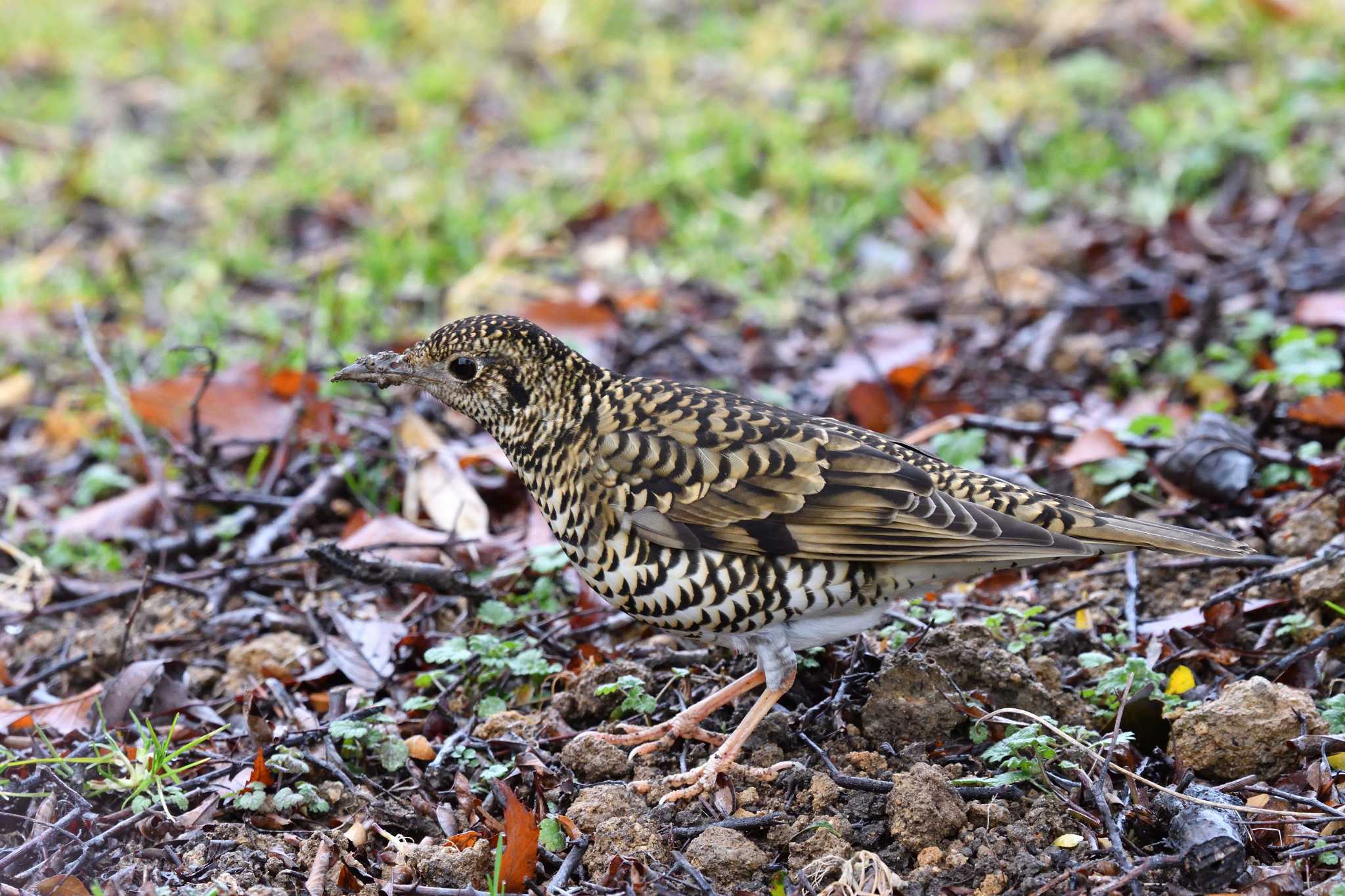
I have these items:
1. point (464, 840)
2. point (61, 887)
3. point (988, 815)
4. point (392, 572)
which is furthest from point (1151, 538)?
point (61, 887)

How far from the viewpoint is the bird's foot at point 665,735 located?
13.8 ft

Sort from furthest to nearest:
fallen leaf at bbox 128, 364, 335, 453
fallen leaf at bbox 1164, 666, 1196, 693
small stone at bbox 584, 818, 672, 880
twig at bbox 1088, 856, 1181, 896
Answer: fallen leaf at bbox 128, 364, 335, 453 → fallen leaf at bbox 1164, 666, 1196, 693 → small stone at bbox 584, 818, 672, 880 → twig at bbox 1088, 856, 1181, 896

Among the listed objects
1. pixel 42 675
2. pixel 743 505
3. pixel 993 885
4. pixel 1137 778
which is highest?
pixel 743 505

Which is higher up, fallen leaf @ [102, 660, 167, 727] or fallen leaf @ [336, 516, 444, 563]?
fallen leaf @ [336, 516, 444, 563]

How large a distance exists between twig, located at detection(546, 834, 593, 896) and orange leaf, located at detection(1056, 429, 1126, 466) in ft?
8.20

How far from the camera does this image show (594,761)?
4078mm

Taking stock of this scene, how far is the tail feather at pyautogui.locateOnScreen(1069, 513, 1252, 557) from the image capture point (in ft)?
12.8

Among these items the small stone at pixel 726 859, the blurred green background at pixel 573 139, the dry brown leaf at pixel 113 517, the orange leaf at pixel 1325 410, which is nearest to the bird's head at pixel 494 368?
the small stone at pixel 726 859

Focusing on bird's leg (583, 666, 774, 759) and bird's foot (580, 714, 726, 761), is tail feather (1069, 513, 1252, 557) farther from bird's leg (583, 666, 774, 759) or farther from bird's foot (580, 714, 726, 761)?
bird's foot (580, 714, 726, 761)

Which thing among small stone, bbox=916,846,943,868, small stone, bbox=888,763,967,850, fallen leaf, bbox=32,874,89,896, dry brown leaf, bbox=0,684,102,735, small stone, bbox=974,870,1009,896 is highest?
small stone, bbox=888,763,967,850

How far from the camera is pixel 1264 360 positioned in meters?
6.02

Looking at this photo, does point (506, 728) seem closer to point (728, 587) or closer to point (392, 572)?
point (392, 572)

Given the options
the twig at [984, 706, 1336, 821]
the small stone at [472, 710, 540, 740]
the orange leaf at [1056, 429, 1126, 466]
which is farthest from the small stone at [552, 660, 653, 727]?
the orange leaf at [1056, 429, 1126, 466]

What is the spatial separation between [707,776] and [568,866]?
1.56 feet
